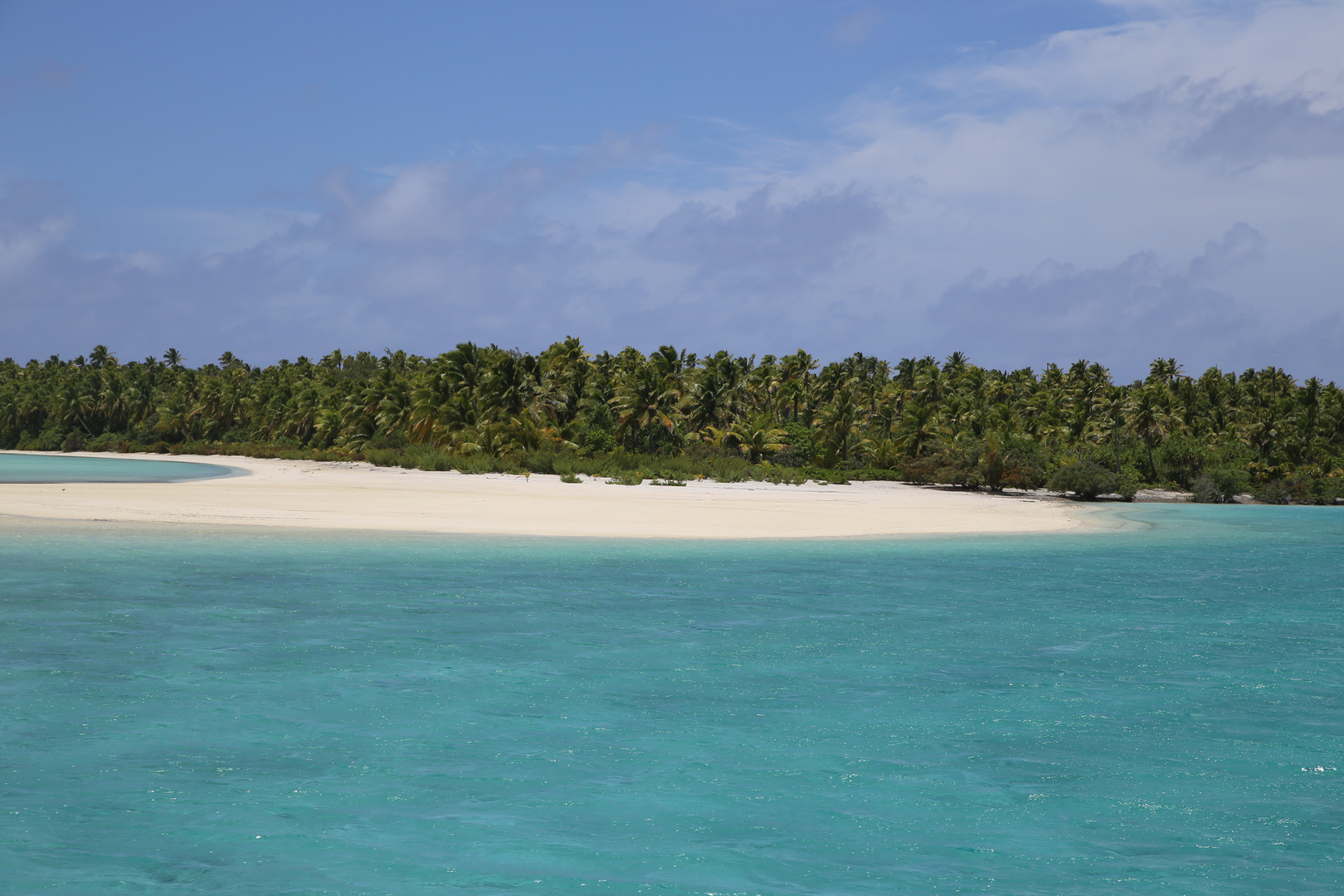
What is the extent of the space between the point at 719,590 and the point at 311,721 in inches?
419

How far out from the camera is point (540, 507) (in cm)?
3869

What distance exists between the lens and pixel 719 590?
20.6 metres

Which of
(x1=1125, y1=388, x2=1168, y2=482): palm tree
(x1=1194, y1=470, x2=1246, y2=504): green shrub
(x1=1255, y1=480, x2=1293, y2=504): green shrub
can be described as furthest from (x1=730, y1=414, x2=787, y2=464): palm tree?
(x1=1255, y1=480, x2=1293, y2=504): green shrub

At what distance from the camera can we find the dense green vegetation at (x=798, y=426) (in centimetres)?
6147

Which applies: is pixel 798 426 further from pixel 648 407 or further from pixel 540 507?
pixel 540 507

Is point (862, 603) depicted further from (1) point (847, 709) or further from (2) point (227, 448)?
(2) point (227, 448)

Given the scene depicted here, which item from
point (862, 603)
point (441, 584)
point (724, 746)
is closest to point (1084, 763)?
point (724, 746)

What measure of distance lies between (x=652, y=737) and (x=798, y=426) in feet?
194

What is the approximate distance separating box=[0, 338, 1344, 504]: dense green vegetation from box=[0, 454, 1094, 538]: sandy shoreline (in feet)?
16.6

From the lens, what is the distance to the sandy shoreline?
32656 mm

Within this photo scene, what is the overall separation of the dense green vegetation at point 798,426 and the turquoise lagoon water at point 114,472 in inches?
384

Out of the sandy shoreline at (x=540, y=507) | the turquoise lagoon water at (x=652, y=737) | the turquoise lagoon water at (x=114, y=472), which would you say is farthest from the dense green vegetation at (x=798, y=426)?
the turquoise lagoon water at (x=652, y=737)

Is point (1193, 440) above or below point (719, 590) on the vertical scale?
above

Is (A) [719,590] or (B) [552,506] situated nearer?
(A) [719,590]
